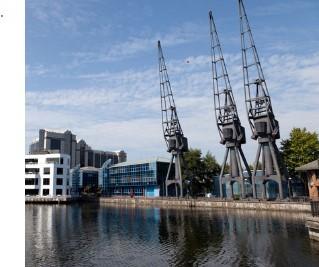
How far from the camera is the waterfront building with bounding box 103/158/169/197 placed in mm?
125875

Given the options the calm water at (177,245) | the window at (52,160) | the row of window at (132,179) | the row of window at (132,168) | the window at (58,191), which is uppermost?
the window at (52,160)

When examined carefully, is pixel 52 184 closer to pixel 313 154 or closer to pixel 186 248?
pixel 313 154

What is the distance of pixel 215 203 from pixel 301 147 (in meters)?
26.5

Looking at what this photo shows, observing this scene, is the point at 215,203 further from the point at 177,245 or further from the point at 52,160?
the point at 52,160

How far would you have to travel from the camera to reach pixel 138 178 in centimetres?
13100

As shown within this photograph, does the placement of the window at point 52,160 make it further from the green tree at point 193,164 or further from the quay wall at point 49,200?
the green tree at point 193,164

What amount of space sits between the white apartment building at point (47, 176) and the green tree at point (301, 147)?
86.1m

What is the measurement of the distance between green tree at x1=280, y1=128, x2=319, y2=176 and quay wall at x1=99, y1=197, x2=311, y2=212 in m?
18.8

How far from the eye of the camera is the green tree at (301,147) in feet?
276

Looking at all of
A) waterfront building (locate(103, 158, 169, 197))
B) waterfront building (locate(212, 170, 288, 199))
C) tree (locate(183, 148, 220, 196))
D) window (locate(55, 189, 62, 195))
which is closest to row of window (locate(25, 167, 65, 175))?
window (locate(55, 189, 62, 195))

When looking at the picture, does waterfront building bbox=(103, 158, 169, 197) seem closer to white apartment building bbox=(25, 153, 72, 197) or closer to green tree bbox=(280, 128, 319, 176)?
white apartment building bbox=(25, 153, 72, 197)

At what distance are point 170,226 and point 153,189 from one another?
Result: 7403 centimetres

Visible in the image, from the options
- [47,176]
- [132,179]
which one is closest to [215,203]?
[132,179]

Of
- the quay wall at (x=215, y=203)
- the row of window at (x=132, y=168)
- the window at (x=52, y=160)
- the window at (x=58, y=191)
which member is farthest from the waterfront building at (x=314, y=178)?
the window at (x=52, y=160)
